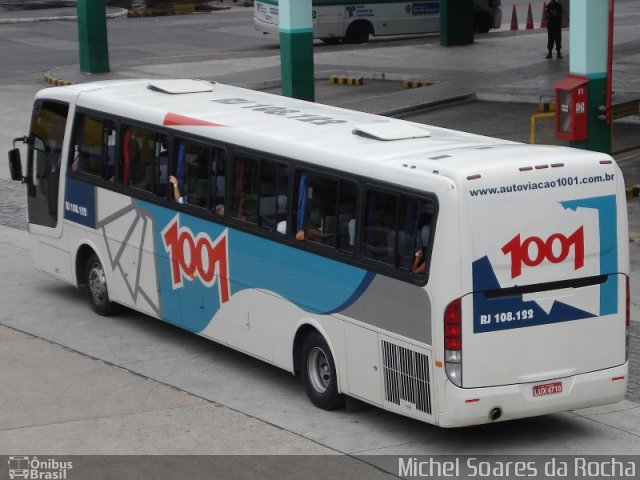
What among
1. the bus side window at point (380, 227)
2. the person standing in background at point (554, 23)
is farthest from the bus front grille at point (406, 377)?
the person standing in background at point (554, 23)

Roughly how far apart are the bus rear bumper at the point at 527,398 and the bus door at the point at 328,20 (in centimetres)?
3120

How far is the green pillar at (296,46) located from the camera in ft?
88.5

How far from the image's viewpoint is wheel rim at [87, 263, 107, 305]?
51.9 ft

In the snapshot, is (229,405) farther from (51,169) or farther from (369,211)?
(51,169)

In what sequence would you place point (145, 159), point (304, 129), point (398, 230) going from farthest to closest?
point (145, 159) < point (304, 129) < point (398, 230)

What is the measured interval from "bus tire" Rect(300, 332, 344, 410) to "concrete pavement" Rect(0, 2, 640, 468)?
12 cm

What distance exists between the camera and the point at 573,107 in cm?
2039

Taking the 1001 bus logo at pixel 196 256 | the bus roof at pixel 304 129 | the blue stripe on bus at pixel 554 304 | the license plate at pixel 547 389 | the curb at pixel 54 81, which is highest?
the bus roof at pixel 304 129

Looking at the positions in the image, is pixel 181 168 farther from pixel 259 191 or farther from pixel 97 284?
pixel 97 284

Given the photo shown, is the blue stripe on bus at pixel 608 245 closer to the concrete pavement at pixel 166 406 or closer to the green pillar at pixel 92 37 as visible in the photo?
the concrete pavement at pixel 166 406

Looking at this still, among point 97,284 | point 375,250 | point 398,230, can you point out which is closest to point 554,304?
point 398,230

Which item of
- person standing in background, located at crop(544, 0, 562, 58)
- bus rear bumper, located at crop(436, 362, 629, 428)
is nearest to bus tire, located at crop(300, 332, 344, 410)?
bus rear bumper, located at crop(436, 362, 629, 428)

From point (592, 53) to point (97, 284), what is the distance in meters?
8.89

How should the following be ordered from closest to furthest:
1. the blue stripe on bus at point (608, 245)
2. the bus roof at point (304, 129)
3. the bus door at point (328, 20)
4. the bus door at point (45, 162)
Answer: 1. the blue stripe on bus at point (608, 245)
2. the bus roof at point (304, 129)
3. the bus door at point (45, 162)
4. the bus door at point (328, 20)
